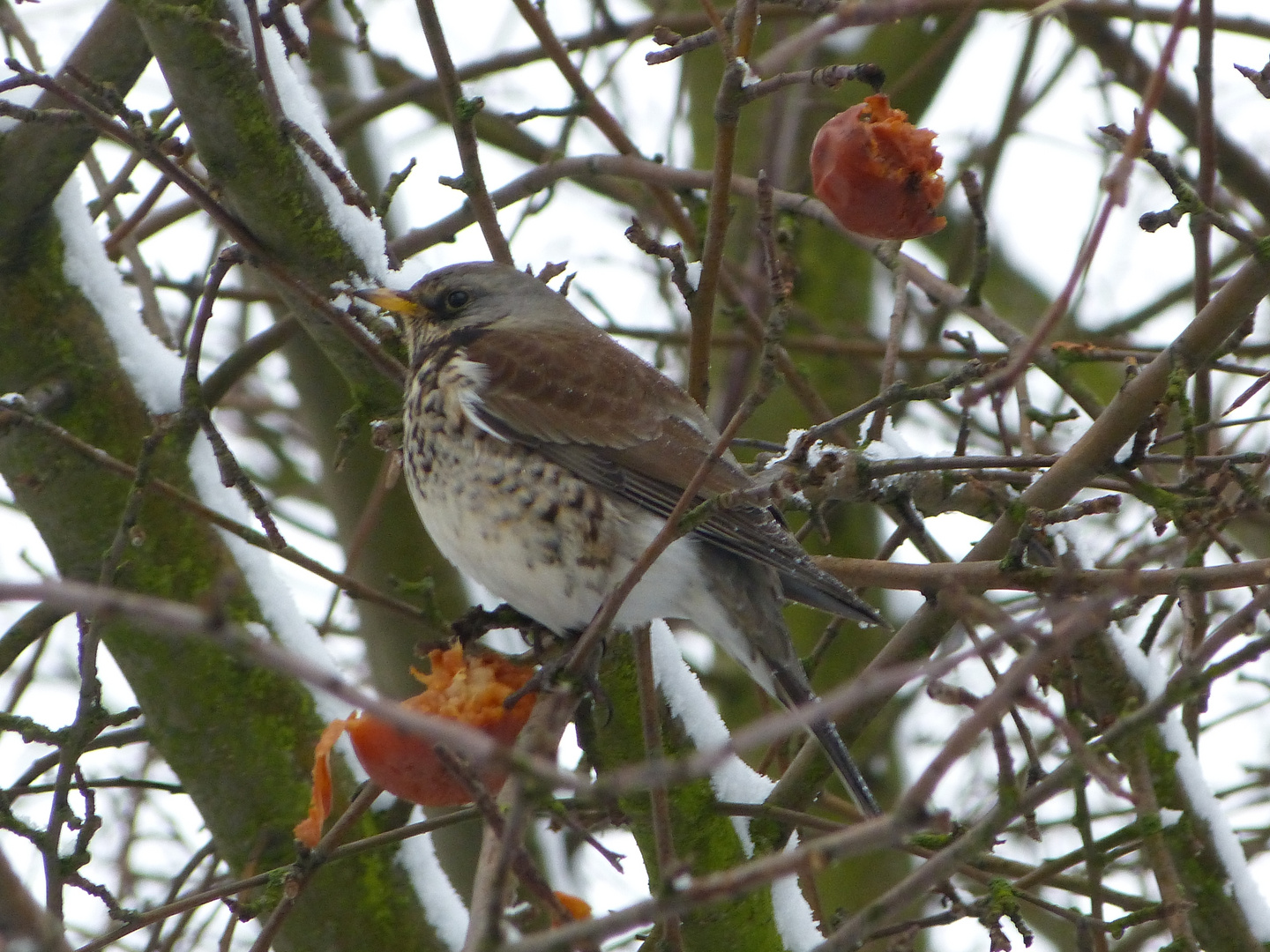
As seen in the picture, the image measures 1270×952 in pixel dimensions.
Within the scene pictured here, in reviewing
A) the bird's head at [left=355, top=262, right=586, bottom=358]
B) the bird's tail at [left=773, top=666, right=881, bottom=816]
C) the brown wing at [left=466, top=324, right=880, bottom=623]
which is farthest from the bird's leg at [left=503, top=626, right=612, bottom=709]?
the bird's head at [left=355, top=262, right=586, bottom=358]

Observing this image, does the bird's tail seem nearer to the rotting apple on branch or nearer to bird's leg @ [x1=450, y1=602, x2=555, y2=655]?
bird's leg @ [x1=450, y1=602, x2=555, y2=655]

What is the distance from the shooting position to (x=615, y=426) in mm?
3381

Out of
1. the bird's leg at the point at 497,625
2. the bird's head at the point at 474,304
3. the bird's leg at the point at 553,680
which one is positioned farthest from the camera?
the bird's head at the point at 474,304

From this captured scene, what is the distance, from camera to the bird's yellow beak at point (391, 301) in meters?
3.09

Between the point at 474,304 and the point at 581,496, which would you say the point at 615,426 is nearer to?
the point at 581,496

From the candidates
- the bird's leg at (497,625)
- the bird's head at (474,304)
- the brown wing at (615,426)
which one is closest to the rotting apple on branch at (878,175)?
the brown wing at (615,426)

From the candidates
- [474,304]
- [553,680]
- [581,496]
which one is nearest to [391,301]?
[474,304]

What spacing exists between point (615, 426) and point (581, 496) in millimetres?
235

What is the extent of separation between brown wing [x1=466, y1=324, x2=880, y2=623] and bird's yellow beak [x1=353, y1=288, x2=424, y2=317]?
0.18 metres

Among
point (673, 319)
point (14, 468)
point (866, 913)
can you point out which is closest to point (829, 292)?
point (673, 319)

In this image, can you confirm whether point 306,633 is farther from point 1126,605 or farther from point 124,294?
point 1126,605

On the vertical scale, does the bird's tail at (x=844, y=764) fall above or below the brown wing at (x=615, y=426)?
below

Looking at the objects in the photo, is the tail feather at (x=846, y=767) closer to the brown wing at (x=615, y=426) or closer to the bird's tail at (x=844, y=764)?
the bird's tail at (x=844, y=764)

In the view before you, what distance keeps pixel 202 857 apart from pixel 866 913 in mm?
2457
